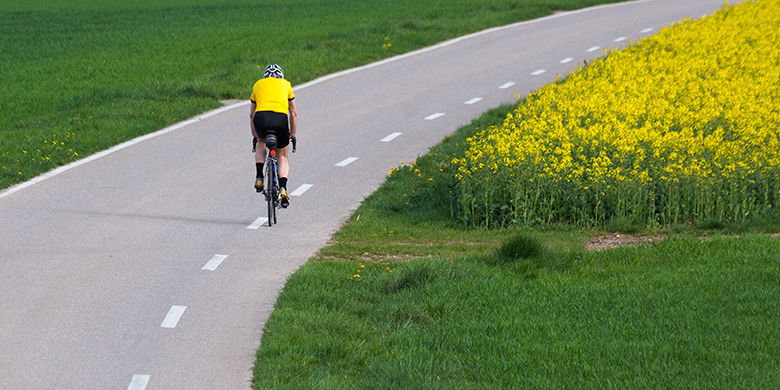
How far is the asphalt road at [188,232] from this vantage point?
8703 mm

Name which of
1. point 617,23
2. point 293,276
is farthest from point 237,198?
point 617,23

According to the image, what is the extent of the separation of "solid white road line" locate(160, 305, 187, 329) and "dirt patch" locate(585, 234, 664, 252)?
469 centimetres

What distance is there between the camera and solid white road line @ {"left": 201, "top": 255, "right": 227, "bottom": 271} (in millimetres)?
11312

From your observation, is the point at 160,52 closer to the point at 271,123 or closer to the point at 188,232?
the point at 271,123

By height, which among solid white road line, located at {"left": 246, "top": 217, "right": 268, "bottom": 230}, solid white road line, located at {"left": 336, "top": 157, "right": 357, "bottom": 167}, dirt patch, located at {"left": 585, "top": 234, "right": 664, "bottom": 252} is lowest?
dirt patch, located at {"left": 585, "top": 234, "right": 664, "bottom": 252}

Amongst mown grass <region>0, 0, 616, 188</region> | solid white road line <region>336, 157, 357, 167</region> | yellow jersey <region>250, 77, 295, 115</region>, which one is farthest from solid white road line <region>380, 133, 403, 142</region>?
yellow jersey <region>250, 77, 295, 115</region>

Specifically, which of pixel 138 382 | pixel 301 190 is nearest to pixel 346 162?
pixel 301 190

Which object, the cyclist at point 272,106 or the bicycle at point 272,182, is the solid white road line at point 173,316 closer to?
the bicycle at point 272,182

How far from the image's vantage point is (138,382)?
8062 millimetres

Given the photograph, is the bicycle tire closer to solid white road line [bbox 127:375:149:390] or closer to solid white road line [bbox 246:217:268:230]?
solid white road line [bbox 246:217:268:230]

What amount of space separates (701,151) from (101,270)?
766cm

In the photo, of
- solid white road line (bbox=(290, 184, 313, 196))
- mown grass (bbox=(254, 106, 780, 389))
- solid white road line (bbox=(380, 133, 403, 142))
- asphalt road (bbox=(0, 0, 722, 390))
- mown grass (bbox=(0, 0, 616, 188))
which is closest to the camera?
mown grass (bbox=(254, 106, 780, 389))

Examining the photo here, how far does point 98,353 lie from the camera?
8719 millimetres

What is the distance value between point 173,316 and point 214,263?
6.16 feet
